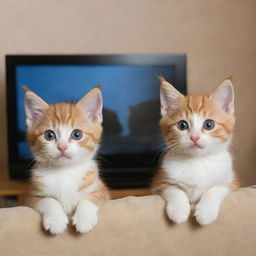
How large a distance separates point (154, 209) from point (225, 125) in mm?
459

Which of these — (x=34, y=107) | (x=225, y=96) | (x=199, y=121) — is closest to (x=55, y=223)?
(x=34, y=107)

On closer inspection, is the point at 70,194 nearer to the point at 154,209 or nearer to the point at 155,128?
the point at 154,209

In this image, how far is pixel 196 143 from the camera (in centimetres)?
130

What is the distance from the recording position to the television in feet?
8.25

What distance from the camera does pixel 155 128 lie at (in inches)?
103

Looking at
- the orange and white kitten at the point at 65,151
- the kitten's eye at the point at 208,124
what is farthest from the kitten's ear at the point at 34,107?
the kitten's eye at the point at 208,124

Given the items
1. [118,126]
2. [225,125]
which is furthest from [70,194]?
[118,126]

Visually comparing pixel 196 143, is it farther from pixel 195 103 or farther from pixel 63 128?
pixel 63 128

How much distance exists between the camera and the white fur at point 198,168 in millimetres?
1286

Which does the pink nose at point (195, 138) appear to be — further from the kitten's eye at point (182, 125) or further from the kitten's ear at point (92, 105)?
the kitten's ear at point (92, 105)

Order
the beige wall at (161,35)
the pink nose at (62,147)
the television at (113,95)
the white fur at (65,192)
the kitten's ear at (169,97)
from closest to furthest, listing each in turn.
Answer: the white fur at (65,192) < the pink nose at (62,147) < the kitten's ear at (169,97) < the television at (113,95) < the beige wall at (161,35)

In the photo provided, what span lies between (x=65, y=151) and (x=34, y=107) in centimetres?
20

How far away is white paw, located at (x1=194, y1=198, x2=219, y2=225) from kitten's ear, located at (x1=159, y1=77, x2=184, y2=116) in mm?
416

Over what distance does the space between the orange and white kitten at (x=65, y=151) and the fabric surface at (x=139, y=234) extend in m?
0.21
